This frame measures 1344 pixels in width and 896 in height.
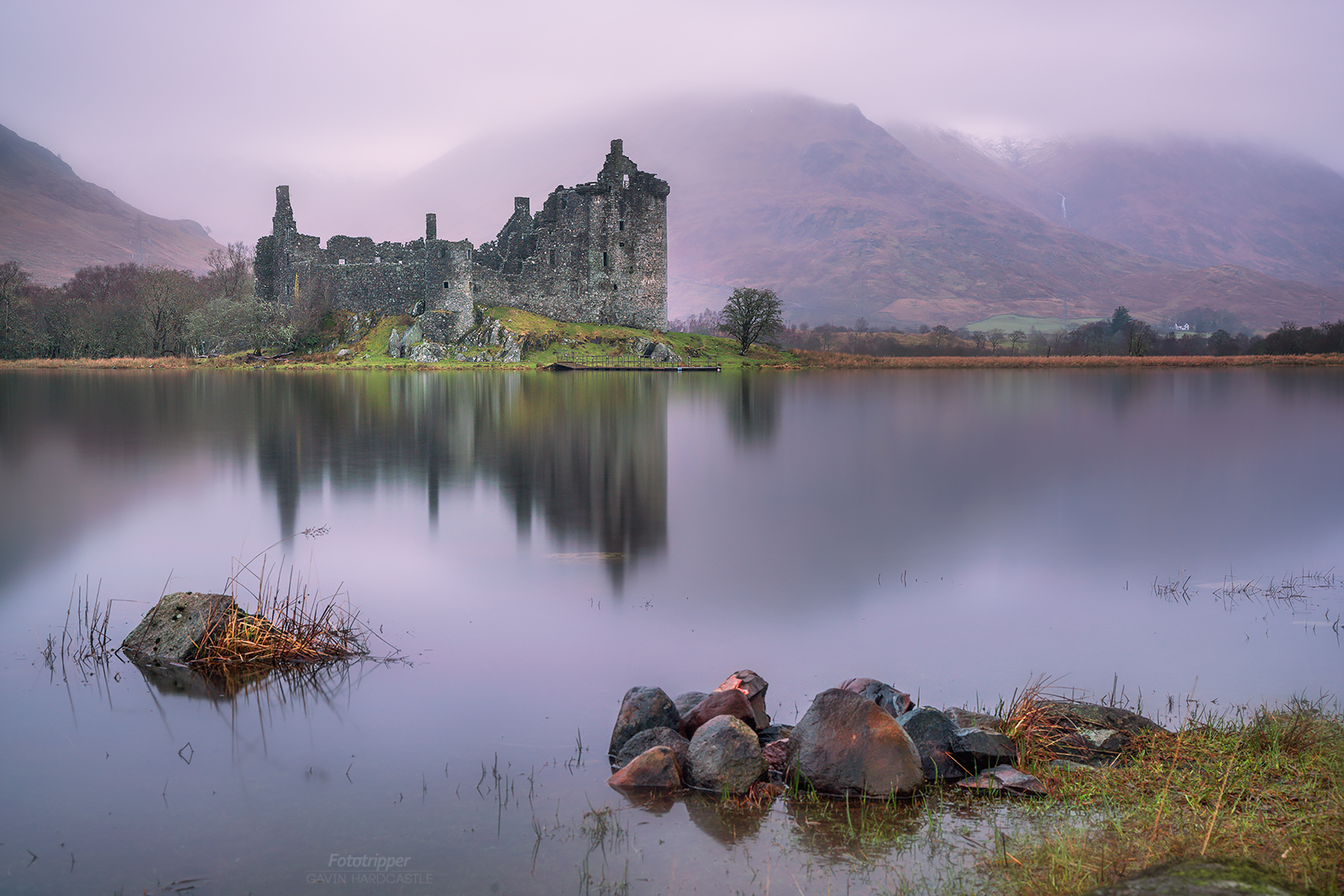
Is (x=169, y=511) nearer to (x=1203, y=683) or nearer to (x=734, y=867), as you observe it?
(x=734, y=867)

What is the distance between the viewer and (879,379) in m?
60.9

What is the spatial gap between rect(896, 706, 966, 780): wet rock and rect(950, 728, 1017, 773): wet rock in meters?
0.04

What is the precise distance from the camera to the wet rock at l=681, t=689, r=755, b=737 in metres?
6.04

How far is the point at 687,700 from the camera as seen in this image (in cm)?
650

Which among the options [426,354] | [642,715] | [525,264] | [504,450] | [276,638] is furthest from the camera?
[525,264]

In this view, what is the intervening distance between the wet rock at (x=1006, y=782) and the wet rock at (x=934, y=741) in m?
0.11

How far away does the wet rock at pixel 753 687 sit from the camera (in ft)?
20.7

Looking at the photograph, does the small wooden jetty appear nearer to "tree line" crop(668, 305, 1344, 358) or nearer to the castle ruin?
the castle ruin

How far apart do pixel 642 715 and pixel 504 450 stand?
15.5 m

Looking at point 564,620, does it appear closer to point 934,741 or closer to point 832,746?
point 832,746

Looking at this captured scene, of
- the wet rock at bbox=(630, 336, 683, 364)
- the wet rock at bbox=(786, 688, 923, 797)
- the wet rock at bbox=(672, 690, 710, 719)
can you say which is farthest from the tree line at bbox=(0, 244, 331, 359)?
the wet rock at bbox=(786, 688, 923, 797)

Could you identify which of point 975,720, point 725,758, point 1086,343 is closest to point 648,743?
point 725,758

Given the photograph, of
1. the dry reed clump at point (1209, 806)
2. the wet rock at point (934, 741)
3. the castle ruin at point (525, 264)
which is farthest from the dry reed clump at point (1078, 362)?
the wet rock at point (934, 741)

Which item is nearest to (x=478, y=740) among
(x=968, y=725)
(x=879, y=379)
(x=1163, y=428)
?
(x=968, y=725)
